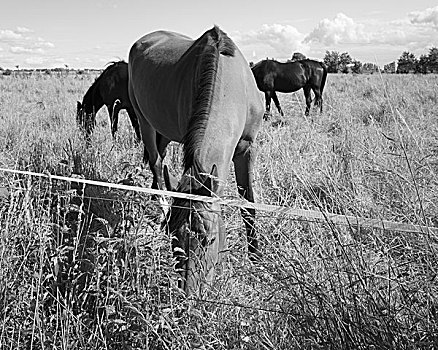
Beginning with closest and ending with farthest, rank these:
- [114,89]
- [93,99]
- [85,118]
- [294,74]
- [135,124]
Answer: [135,124] → [85,118] → [114,89] → [93,99] → [294,74]

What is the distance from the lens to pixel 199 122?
9.98ft

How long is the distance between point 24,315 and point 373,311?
1.76 meters

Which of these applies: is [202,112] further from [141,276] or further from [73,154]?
[73,154]

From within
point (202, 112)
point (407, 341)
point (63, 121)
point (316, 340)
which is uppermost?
point (202, 112)

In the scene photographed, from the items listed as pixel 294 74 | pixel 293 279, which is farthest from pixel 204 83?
pixel 294 74

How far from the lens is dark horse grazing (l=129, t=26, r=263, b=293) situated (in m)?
2.41

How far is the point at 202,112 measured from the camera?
3139 mm

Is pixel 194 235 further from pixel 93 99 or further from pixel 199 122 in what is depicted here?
pixel 93 99

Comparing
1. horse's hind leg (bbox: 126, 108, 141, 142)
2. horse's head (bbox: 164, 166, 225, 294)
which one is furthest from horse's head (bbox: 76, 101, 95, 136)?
horse's head (bbox: 164, 166, 225, 294)

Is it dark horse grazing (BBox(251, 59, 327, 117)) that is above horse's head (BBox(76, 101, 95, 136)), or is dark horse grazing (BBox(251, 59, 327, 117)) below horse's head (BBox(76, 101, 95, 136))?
above

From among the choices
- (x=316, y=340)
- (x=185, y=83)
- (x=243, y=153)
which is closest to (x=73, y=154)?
(x=185, y=83)

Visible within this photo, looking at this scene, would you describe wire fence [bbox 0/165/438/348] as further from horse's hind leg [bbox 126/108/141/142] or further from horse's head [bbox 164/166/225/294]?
horse's hind leg [bbox 126/108/141/142]

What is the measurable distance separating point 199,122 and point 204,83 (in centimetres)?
51

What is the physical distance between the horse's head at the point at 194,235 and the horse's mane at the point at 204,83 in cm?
32
